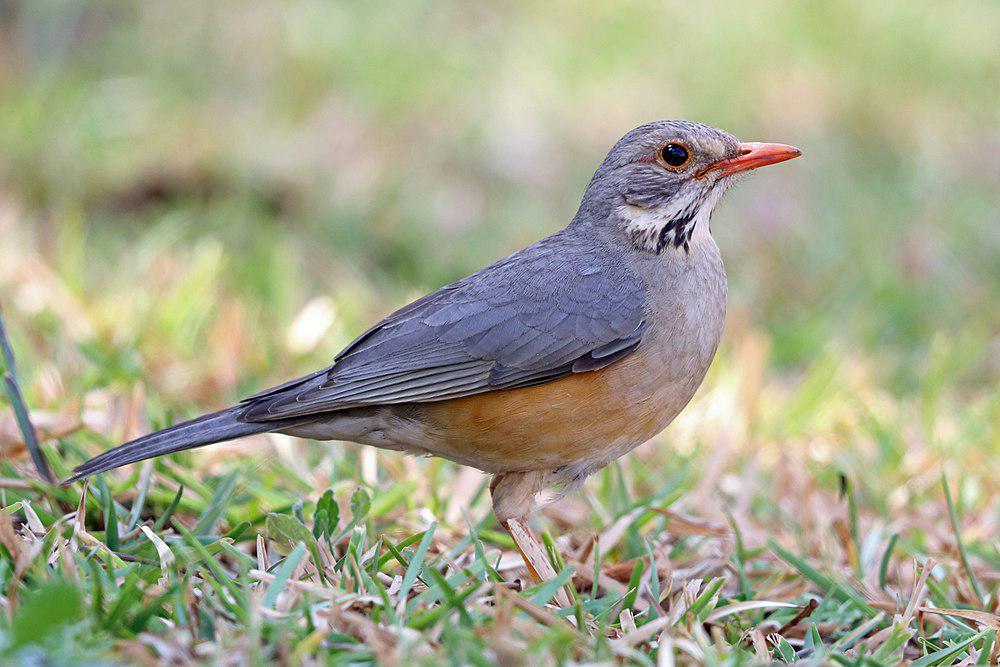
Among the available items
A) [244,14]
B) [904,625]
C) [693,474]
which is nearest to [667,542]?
[693,474]

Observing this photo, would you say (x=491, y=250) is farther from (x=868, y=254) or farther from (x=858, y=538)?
(x=858, y=538)

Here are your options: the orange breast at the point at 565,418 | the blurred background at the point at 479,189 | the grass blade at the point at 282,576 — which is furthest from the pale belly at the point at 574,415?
the blurred background at the point at 479,189

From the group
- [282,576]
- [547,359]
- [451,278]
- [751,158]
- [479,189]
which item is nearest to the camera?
[282,576]

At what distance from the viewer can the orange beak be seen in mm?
4738

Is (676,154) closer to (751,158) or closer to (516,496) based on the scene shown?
(751,158)

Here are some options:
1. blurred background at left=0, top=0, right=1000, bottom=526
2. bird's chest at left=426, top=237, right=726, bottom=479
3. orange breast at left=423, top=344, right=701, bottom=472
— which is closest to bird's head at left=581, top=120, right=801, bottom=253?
bird's chest at left=426, top=237, right=726, bottom=479

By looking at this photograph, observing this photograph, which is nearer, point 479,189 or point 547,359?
point 547,359

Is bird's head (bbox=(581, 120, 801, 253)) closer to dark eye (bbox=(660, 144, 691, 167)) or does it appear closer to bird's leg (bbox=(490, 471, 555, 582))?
dark eye (bbox=(660, 144, 691, 167))

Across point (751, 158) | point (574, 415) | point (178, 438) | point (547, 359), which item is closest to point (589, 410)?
point (574, 415)

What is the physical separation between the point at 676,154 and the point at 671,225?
0.98ft

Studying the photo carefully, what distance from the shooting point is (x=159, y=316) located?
6.30 m

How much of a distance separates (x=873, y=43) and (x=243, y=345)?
7.90 metres

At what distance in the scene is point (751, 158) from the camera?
475 centimetres

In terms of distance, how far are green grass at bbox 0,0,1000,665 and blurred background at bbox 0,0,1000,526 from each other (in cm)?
3
